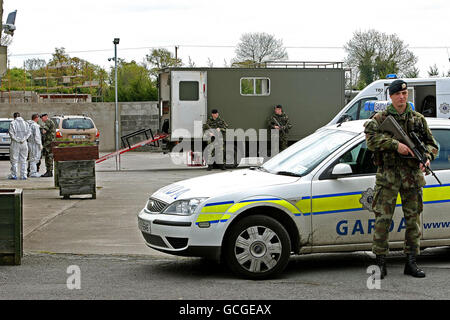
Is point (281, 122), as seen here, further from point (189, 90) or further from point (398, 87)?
point (398, 87)

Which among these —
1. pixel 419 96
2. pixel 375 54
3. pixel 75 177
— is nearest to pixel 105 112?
pixel 419 96

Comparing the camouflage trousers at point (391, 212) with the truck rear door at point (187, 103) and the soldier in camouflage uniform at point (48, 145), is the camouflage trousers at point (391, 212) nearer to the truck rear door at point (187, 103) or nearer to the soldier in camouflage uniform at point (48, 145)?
the soldier in camouflage uniform at point (48, 145)

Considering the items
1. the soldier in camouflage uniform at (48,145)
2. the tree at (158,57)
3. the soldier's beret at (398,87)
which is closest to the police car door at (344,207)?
the soldier's beret at (398,87)

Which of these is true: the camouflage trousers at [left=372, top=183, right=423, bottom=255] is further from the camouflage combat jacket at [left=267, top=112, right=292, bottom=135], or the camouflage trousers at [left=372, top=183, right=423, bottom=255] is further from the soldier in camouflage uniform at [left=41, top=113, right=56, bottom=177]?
the camouflage combat jacket at [left=267, top=112, right=292, bottom=135]

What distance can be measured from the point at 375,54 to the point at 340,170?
5293 centimetres

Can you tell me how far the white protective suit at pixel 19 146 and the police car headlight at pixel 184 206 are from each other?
13.8 m

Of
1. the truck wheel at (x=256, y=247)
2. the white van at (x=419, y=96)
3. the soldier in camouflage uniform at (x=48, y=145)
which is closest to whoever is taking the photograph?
the truck wheel at (x=256, y=247)

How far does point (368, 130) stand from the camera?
23.1 feet

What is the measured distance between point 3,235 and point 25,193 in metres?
8.58

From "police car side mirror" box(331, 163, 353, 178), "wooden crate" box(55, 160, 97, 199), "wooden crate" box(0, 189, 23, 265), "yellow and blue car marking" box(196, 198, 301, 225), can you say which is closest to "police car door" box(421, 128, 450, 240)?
"police car side mirror" box(331, 163, 353, 178)

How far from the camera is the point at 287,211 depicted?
7.12 meters

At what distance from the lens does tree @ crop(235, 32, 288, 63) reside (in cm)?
6234

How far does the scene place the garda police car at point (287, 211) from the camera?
7008 millimetres
